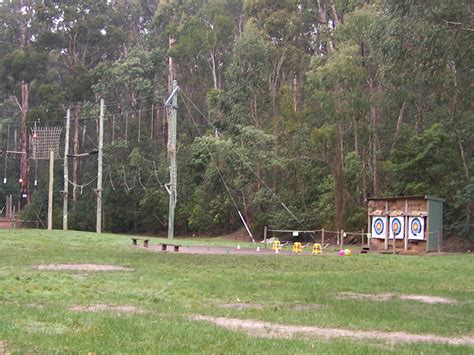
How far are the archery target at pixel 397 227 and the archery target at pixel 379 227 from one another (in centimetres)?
47

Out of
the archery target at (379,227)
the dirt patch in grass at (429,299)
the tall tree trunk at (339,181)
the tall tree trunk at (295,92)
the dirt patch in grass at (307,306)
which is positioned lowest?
the dirt patch in grass at (429,299)

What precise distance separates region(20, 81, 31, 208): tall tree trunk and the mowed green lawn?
41.1m

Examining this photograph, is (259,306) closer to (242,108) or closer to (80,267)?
(80,267)

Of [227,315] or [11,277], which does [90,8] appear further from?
[227,315]

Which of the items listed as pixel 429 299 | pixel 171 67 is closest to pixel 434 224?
pixel 429 299

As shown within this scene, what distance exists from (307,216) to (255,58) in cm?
1516

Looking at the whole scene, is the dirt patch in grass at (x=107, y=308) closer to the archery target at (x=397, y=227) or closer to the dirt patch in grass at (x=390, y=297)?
the dirt patch in grass at (x=390, y=297)

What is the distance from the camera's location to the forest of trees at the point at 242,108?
118 ft

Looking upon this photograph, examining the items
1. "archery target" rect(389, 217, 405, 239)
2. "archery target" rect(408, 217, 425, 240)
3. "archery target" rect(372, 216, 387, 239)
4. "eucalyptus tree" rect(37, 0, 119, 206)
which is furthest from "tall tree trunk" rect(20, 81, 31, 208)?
"archery target" rect(408, 217, 425, 240)

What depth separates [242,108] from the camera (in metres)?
50.8

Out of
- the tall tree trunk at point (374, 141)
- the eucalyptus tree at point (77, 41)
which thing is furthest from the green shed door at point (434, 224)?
the eucalyptus tree at point (77, 41)

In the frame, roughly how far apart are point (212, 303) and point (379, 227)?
68.6 feet

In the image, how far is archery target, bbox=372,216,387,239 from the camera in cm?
2982

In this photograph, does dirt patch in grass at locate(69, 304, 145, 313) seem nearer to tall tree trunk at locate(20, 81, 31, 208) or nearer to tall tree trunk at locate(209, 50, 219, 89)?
tall tree trunk at locate(209, 50, 219, 89)
